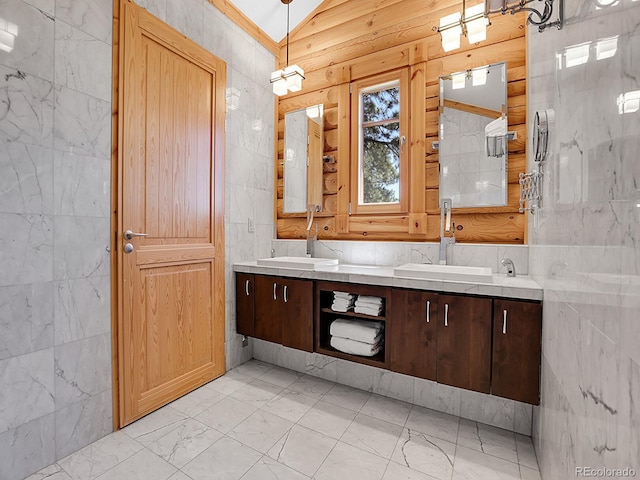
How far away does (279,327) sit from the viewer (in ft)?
7.79

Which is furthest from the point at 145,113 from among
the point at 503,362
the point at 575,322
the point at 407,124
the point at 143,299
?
the point at 503,362

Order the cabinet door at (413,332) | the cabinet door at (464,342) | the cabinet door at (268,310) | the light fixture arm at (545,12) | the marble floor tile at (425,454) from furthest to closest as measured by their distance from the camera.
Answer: the cabinet door at (268,310)
the cabinet door at (413,332)
the cabinet door at (464,342)
the marble floor tile at (425,454)
the light fixture arm at (545,12)

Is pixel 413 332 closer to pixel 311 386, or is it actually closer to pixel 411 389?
pixel 411 389

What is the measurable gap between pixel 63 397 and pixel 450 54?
10.7 feet

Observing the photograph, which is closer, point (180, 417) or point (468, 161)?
point (180, 417)

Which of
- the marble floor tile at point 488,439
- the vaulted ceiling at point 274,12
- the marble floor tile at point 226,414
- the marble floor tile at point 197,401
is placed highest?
the vaulted ceiling at point 274,12

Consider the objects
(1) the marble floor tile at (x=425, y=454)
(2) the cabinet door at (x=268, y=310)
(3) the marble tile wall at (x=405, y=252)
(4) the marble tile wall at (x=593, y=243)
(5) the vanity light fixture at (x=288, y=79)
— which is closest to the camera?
(4) the marble tile wall at (x=593, y=243)

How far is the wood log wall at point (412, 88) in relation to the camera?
212 centimetres

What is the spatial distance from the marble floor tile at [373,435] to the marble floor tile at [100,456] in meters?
1.16

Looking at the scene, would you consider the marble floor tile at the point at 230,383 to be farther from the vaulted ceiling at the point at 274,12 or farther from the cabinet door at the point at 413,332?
the vaulted ceiling at the point at 274,12

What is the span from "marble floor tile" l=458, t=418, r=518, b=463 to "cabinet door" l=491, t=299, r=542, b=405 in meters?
0.34

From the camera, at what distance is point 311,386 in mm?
2365

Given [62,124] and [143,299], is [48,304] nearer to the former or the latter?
[143,299]

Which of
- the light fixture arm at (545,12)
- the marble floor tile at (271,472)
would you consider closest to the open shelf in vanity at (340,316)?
the marble floor tile at (271,472)
